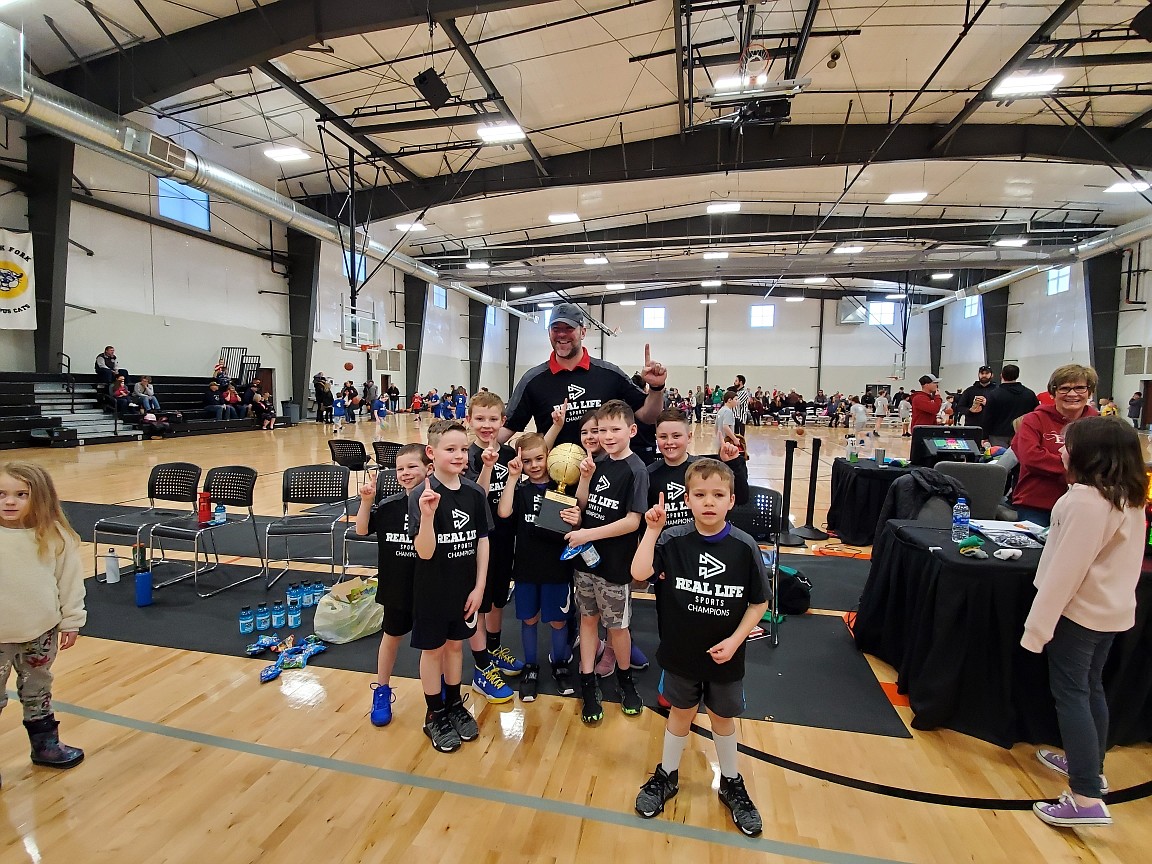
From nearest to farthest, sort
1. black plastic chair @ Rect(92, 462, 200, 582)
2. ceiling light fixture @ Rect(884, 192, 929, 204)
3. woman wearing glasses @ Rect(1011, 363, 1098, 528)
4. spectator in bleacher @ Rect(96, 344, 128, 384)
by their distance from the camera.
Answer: woman wearing glasses @ Rect(1011, 363, 1098, 528)
black plastic chair @ Rect(92, 462, 200, 582)
spectator in bleacher @ Rect(96, 344, 128, 384)
ceiling light fixture @ Rect(884, 192, 929, 204)

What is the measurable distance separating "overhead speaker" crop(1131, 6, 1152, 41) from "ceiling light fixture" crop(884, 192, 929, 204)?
21.2ft

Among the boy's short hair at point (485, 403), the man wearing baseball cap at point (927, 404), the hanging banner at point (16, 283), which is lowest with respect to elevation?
the boy's short hair at point (485, 403)

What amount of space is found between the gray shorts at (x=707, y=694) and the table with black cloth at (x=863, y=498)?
14.4 ft

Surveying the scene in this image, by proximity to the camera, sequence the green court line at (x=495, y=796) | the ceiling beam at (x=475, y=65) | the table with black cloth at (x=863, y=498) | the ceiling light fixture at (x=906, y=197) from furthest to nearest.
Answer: the ceiling light fixture at (x=906, y=197) < the ceiling beam at (x=475, y=65) < the table with black cloth at (x=863, y=498) < the green court line at (x=495, y=796)

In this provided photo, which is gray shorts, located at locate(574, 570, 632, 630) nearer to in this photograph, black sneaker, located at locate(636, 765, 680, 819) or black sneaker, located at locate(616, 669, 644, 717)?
black sneaker, located at locate(616, 669, 644, 717)

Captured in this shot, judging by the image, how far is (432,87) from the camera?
26.4 ft

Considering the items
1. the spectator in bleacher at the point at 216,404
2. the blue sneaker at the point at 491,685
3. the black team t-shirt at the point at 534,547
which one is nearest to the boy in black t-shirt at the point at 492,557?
the blue sneaker at the point at 491,685

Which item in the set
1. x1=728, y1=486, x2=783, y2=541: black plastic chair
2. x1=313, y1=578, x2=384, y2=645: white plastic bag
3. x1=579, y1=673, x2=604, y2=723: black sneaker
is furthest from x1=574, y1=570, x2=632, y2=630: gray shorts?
x1=728, y1=486, x2=783, y2=541: black plastic chair

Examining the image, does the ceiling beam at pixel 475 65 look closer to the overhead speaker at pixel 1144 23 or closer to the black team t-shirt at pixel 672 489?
the black team t-shirt at pixel 672 489

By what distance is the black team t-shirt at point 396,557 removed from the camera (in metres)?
2.44

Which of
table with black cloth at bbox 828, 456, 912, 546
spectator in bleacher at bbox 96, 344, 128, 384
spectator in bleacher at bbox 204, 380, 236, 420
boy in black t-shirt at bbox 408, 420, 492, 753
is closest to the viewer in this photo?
boy in black t-shirt at bbox 408, 420, 492, 753

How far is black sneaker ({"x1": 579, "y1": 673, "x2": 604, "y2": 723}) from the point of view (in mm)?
2596

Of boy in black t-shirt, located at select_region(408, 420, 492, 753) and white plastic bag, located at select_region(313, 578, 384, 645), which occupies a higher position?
boy in black t-shirt, located at select_region(408, 420, 492, 753)

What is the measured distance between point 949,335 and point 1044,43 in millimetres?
21212
